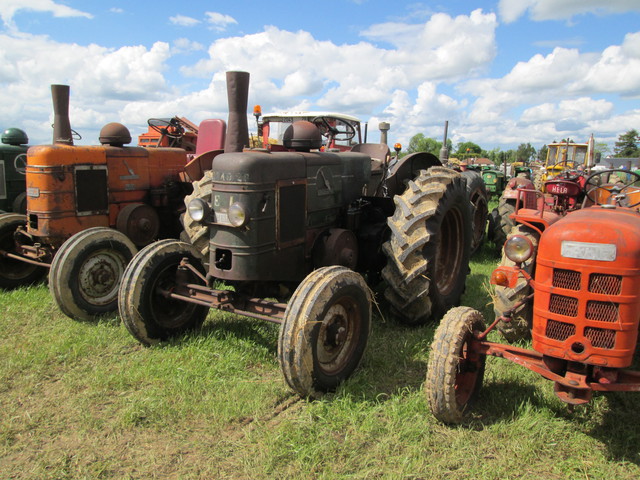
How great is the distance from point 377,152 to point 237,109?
2100 mm

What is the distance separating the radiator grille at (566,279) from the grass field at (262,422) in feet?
3.10

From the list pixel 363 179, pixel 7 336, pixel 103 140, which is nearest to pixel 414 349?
pixel 363 179

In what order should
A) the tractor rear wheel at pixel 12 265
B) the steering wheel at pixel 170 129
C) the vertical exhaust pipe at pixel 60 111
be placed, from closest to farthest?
the tractor rear wheel at pixel 12 265 → the vertical exhaust pipe at pixel 60 111 → the steering wheel at pixel 170 129

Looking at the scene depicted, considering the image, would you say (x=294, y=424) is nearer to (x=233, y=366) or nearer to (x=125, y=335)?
(x=233, y=366)

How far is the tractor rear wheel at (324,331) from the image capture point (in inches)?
120

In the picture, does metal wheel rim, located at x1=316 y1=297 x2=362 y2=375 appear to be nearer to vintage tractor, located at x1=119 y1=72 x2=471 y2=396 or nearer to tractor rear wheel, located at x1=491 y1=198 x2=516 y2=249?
vintage tractor, located at x1=119 y1=72 x2=471 y2=396

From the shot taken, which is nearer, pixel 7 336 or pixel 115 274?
pixel 7 336

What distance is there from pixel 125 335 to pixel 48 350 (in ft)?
2.02

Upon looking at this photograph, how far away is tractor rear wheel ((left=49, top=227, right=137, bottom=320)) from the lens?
459cm

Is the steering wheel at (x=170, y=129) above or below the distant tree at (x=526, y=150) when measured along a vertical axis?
below

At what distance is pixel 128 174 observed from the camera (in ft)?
20.6

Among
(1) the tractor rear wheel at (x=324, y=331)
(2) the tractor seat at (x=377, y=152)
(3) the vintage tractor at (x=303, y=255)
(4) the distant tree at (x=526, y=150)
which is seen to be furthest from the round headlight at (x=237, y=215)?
(4) the distant tree at (x=526, y=150)

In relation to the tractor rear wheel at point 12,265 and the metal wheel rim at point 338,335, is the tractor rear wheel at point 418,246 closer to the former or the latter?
the metal wheel rim at point 338,335

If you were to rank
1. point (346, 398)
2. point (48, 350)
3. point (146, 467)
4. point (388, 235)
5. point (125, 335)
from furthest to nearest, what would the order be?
point (388, 235)
point (125, 335)
point (48, 350)
point (346, 398)
point (146, 467)
